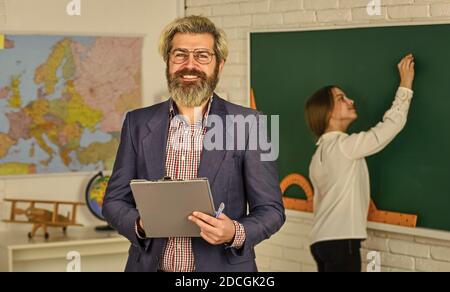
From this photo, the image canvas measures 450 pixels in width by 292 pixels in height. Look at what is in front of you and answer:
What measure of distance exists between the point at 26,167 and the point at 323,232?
1756 mm

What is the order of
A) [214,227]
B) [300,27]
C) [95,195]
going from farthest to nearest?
[95,195] → [300,27] → [214,227]

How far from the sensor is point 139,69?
16.8 ft

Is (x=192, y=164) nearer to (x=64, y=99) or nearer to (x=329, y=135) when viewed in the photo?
(x=329, y=135)

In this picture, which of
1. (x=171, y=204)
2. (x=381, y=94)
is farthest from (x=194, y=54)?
(x=381, y=94)

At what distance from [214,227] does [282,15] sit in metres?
2.61

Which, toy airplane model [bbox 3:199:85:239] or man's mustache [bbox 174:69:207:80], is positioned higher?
man's mustache [bbox 174:69:207:80]

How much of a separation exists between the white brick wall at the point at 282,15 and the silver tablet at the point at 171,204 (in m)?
2.03

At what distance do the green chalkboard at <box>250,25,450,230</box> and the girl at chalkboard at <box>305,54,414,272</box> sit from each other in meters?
0.06

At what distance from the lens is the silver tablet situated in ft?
6.70

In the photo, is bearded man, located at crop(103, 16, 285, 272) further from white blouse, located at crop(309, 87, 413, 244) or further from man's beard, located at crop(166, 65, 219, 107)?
white blouse, located at crop(309, 87, 413, 244)

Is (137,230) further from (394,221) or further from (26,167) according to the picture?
(26,167)

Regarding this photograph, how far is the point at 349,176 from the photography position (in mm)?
3949

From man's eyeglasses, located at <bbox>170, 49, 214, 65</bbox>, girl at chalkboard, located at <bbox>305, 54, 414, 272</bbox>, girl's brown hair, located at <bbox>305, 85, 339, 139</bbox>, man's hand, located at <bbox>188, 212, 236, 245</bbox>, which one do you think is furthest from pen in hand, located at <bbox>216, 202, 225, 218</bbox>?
girl's brown hair, located at <bbox>305, 85, 339, 139</bbox>

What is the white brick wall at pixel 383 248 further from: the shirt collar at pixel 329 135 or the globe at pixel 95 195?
the globe at pixel 95 195
